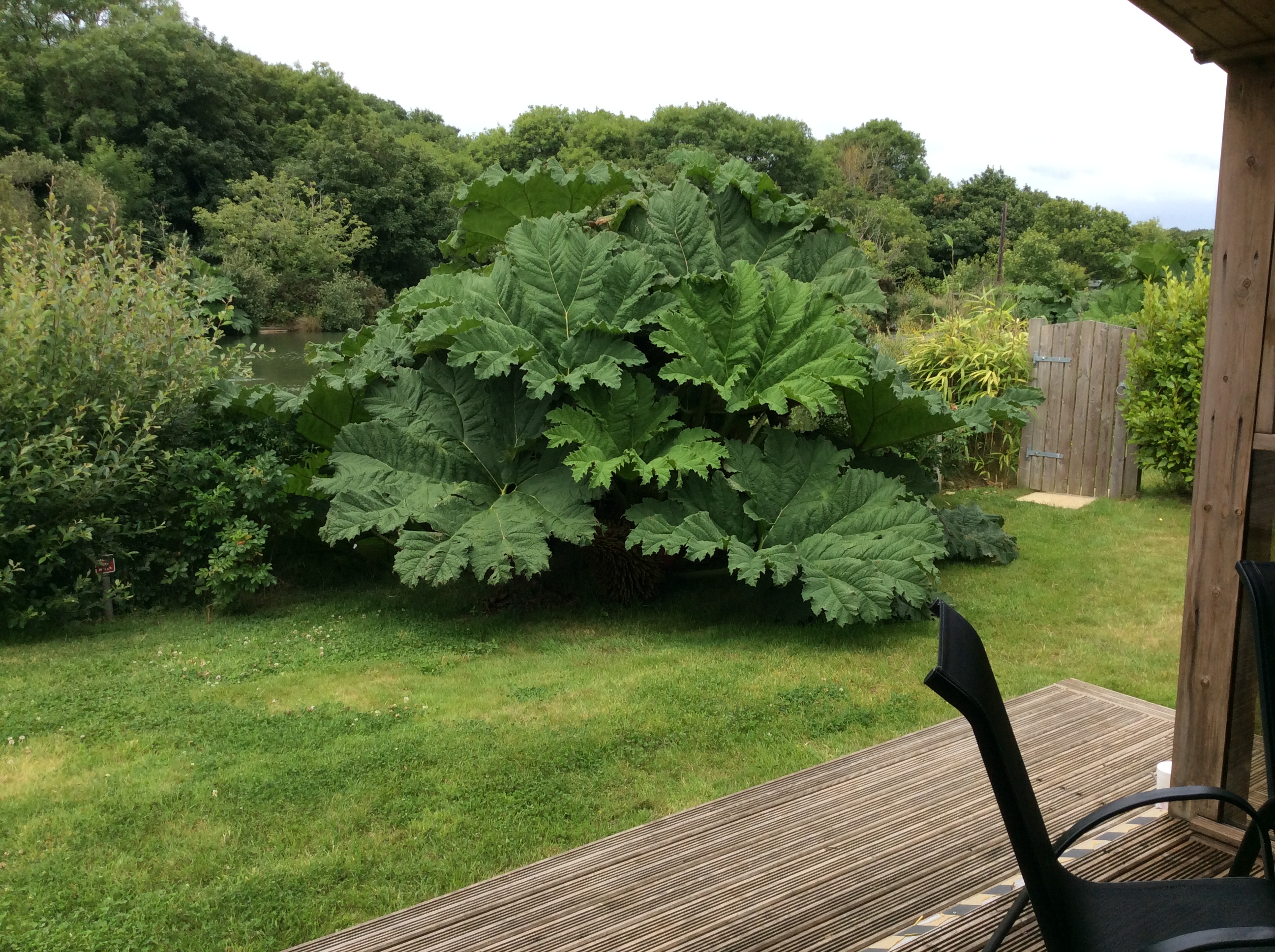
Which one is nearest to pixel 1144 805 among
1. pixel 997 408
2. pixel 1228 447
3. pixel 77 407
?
pixel 1228 447

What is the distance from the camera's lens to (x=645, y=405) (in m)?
4.54

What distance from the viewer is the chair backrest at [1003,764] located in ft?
3.97

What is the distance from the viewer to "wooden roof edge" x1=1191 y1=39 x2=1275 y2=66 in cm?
201

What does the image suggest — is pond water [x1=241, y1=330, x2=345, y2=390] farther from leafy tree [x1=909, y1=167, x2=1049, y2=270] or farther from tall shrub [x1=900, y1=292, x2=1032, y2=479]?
leafy tree [x1=909, y1=167, x2=1049, y2=270]

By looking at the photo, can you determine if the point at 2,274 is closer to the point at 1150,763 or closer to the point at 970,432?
the point at 1150,763

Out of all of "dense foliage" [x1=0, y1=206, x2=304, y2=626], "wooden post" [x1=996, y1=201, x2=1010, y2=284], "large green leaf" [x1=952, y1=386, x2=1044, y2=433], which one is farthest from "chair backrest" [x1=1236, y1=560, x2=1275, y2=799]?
"wooden post" [x1=996, y1=201, x2=1010, y2=284]

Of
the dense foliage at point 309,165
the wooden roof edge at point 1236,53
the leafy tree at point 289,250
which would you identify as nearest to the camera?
the wooden roof edge at point 1236,53

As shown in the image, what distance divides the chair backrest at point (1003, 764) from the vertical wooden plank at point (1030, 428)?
694 cm

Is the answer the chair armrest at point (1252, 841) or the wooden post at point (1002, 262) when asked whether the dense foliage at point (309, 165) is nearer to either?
the wooden post at point (1002, 262)

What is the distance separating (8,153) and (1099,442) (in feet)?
106

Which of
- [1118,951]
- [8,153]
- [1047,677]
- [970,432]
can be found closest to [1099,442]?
[970,432]

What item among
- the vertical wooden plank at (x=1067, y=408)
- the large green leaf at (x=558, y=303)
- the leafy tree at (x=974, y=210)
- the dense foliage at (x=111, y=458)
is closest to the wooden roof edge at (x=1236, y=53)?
the large green leaf at (x=558, y=303)

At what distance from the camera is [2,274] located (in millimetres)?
5379

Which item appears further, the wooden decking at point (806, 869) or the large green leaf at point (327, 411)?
the large green leaf at point (327, 411)
